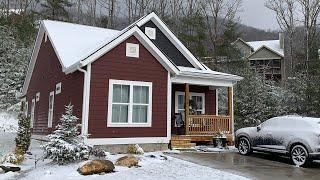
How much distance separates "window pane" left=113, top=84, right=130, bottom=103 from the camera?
15820 millimetres

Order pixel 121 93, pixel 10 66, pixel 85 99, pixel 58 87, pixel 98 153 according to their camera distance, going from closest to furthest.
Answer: pixel 98 153 → pixel 85 99 → pixel 121 93 → pixel 58 87 → pixel 10 66

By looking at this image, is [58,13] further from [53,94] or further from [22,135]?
[22,135]

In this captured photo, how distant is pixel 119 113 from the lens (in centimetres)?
1583

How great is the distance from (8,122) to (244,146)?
22.3 meters

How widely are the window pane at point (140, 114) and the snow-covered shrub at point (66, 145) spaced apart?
3534mm

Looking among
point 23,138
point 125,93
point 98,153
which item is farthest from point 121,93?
point 23,138

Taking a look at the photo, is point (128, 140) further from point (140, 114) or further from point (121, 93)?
point (121, 93)

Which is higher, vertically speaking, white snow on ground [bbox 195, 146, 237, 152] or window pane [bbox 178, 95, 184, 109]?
window pane [bbox 178, 95, 184, 109]

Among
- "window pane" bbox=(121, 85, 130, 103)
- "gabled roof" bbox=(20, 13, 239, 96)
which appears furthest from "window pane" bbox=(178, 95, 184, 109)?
"window pane" bbox=(121, 85, 130, 103)

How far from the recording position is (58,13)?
4291 centimetres

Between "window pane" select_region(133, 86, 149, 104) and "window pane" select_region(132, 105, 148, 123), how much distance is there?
0.25m

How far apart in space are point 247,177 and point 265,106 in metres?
17.8

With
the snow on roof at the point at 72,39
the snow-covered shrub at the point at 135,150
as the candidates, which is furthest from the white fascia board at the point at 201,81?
the snow-covered shrub at the point at 135,150

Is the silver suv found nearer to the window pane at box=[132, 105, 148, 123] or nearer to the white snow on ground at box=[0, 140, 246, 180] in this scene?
the white snow on ground at box=[0, 140, 246, 180]
